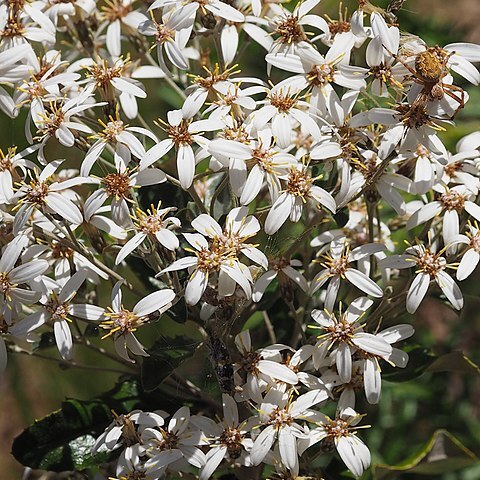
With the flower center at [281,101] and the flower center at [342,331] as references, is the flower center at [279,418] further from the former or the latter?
the flower center at [281,101]

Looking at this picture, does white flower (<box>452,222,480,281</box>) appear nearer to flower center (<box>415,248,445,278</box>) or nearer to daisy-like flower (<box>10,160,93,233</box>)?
flower center (<box>415,248,445,278</box>)

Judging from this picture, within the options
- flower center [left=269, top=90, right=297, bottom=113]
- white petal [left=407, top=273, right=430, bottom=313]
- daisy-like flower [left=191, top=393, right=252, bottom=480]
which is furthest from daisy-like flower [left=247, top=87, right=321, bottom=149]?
daisy-like flower [left=191, top=393, right=252, bottom=480]

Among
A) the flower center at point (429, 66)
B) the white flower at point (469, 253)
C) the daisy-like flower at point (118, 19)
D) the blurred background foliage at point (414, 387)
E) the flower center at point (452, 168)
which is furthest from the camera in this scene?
the blurred background foliage at point (414, 387)

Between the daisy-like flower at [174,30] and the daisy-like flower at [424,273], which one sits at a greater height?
the daisy-like flower at [174,30]

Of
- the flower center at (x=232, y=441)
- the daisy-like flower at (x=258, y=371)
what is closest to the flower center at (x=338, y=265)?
the daisy-like flower at (x=258, y=371)

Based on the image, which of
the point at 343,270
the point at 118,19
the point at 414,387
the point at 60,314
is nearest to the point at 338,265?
the point at 343,270

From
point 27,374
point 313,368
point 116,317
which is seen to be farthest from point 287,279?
point 27,374

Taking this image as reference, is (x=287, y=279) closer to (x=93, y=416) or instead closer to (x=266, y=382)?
(x=266, y=382)
